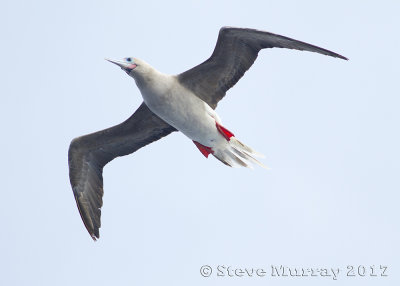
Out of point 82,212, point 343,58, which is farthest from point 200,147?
point 343,58

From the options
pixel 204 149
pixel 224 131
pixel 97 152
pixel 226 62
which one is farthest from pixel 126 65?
pixel 97 152

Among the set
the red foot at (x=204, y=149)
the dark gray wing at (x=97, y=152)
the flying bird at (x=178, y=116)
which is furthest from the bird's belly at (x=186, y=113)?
the dark gray wing at (x=97, y=152)

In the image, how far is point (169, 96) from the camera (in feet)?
44.6

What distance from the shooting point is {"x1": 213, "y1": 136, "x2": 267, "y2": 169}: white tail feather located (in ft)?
47.3

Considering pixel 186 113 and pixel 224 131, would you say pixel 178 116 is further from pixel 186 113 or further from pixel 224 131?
pixel 224 131

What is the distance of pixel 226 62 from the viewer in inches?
551

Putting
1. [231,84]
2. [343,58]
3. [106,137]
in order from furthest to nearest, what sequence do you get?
[106,137] < [231,84] < [343,58]

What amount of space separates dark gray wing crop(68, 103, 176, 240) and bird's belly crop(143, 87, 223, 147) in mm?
1344

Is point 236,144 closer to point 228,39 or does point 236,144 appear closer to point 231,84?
point 231,84

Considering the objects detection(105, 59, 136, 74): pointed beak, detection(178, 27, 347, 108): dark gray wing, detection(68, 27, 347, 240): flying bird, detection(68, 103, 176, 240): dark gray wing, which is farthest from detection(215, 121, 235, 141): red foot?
detection(105, 59, 136, 74): pointed beak

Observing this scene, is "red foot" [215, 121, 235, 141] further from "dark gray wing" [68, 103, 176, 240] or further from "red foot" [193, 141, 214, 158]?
"dark gray wing" [68, 103, 176, 240]

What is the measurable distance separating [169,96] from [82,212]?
11.3 ft

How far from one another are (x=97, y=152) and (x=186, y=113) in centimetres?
271

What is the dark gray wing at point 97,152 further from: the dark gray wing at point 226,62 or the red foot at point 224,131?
the red foot at point 224,131
